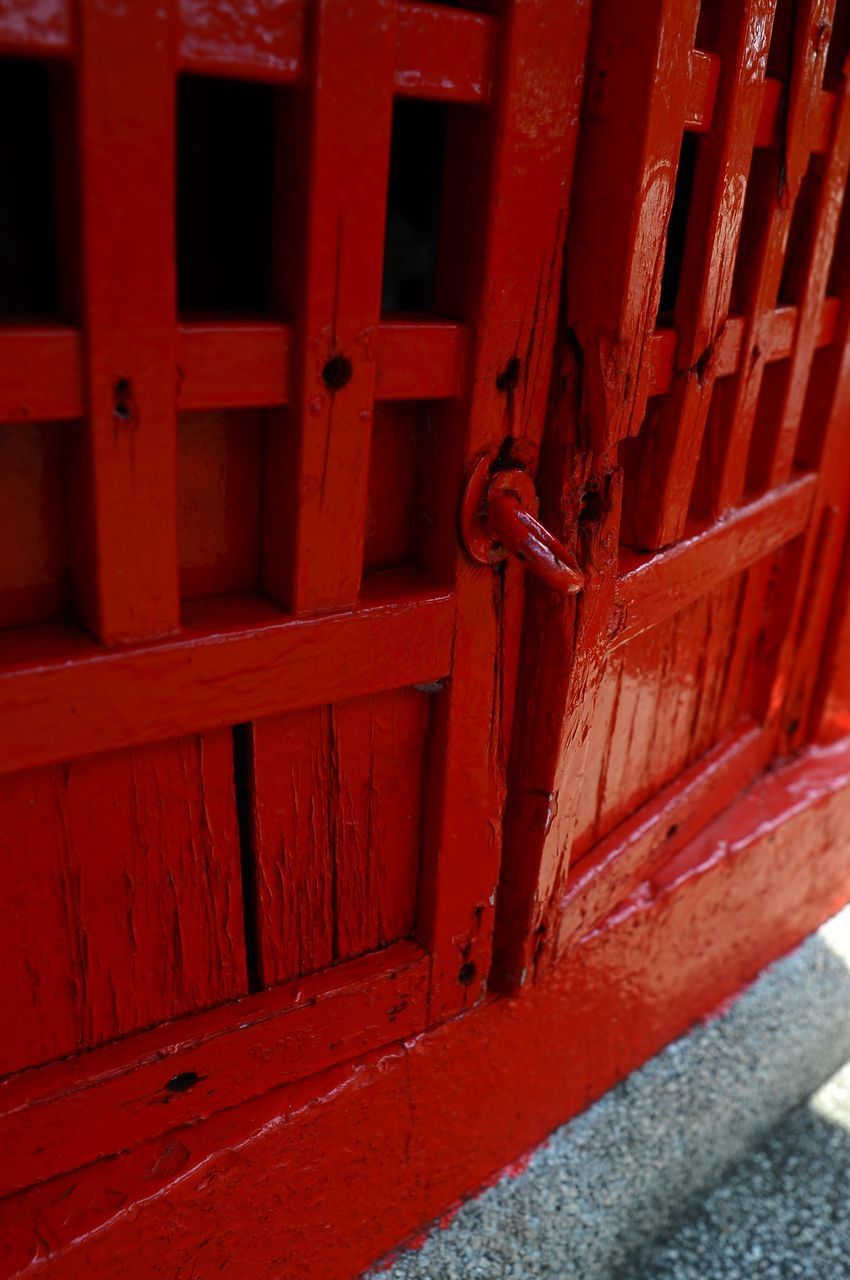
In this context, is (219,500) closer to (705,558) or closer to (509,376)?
(509,376)

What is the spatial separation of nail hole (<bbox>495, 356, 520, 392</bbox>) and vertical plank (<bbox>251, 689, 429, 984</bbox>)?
1.40ft

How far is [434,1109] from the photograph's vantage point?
5.53ft

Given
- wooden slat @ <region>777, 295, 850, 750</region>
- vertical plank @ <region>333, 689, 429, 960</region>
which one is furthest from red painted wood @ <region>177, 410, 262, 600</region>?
wooden slat @ <region>777, 295, 850, 750</region>

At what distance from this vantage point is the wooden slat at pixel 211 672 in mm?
1056

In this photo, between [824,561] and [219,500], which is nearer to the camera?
[219,500]

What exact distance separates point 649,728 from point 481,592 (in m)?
0.70

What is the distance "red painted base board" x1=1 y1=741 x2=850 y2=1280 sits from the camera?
133 cm

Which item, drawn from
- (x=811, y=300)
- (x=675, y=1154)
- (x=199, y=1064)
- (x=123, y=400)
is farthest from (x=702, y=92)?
(x=675, y=1154)

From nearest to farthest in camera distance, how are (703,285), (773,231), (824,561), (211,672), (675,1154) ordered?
(211,672), (703,285), (773,231), (675,1154), (824,561)

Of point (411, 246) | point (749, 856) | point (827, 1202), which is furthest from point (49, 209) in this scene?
point (827, 1202)

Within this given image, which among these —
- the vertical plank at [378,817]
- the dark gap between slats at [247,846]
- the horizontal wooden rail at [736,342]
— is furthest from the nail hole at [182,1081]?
the horizontal wooden rail at [736,342]

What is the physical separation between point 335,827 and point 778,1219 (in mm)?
1493

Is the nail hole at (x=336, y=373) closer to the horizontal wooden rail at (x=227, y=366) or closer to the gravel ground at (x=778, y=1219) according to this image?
the horizontal wooden rail at (x=227, y=366)

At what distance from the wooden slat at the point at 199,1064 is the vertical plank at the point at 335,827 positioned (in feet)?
0.16
